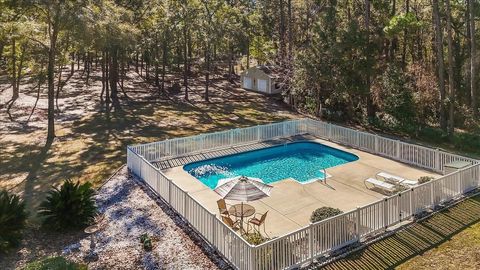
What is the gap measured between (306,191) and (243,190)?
13.2ft

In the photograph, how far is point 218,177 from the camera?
53.6 feet

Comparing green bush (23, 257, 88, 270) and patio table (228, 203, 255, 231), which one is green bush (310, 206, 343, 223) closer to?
patio table (228, 203, 255, 231)

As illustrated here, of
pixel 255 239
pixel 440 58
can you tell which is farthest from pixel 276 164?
pixel 440 58

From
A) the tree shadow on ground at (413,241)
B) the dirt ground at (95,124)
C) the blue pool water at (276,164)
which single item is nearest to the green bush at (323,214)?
the tree shadow on ground at (413,241)

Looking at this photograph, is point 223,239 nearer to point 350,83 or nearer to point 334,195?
point 334,195

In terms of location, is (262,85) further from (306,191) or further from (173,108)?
(306,191)

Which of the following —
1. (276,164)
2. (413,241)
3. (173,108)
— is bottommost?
(413,241)

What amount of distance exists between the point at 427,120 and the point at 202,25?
63.7 feet

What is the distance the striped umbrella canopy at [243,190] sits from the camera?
404 inches

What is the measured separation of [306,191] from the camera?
13602 millimetres

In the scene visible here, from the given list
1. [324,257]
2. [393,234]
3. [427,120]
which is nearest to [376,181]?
[393,234]

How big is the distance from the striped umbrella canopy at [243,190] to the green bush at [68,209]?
163 inches

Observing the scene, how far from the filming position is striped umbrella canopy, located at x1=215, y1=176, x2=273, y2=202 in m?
10.3

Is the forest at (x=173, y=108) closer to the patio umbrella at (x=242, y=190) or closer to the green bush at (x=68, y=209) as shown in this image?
the green bush at (x=68, y=209)
